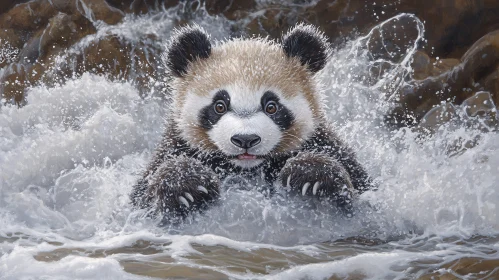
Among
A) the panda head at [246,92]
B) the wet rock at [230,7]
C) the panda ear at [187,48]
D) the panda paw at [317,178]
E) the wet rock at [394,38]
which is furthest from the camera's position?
the wet rock at [230,7]

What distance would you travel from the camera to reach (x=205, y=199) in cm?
440

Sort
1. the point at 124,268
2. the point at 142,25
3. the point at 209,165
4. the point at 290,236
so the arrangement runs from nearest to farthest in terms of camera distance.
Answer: the point at 124,268 → the point at 290,236 → the point at 209,165 → the point at 142,25

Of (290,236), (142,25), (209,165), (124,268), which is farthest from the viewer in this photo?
(142,25)

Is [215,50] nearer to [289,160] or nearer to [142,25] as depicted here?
[289,160]

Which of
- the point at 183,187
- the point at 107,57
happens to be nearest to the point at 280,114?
the point at 183,187

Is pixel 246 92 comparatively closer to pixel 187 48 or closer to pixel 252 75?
pixel 252 75

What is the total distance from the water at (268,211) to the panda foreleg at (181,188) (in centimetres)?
10

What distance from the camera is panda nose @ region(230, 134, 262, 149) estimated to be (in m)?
4.15

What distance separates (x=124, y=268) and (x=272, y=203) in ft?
3.86

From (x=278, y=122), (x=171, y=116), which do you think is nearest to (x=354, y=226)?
(x=278, y=122)

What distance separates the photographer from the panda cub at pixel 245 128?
4.32 meters

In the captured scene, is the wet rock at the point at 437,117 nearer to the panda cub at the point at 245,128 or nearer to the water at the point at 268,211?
the water at the point at 268,211

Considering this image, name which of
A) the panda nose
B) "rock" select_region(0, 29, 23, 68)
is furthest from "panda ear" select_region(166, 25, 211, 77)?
"rock" select_region(0, 29, 23, 68)

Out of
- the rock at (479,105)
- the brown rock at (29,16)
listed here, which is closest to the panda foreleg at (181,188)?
the rock at (479,105)
